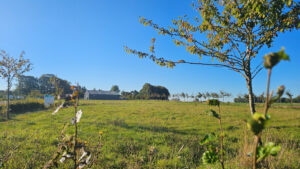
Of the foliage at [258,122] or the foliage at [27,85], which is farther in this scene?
the foliage at [27,85]

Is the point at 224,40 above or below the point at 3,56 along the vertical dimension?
below

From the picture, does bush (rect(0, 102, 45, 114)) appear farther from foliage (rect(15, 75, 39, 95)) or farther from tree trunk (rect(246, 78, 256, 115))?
foliage (rect(15, 75, 39, 95))

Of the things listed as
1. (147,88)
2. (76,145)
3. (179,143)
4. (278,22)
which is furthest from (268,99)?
(147,88)

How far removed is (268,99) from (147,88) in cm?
8235

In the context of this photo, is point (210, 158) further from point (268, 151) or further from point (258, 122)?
point (258, 122)

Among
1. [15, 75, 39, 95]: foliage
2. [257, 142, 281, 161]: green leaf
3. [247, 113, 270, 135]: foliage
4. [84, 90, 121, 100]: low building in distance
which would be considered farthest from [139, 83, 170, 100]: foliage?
[247, 113, 270, 135]: foliage

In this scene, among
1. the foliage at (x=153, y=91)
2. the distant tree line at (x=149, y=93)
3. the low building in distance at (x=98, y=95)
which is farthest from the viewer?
the low building in distance at (x=98, y=95)

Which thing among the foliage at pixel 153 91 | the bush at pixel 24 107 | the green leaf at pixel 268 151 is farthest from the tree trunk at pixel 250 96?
the foliage at pixel 153 91

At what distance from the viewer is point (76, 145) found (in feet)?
4.58

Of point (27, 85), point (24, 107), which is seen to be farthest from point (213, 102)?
point (27, 85)

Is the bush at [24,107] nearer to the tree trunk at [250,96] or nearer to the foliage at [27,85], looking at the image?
the tree trunk at [250,96]

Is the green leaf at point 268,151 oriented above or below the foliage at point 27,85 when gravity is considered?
below

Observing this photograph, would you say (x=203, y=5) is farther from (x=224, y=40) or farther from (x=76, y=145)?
(x=76, y=145)

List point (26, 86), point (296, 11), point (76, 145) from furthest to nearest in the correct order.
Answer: point (26, 86) < point (296, 11) < point (76, 145)
